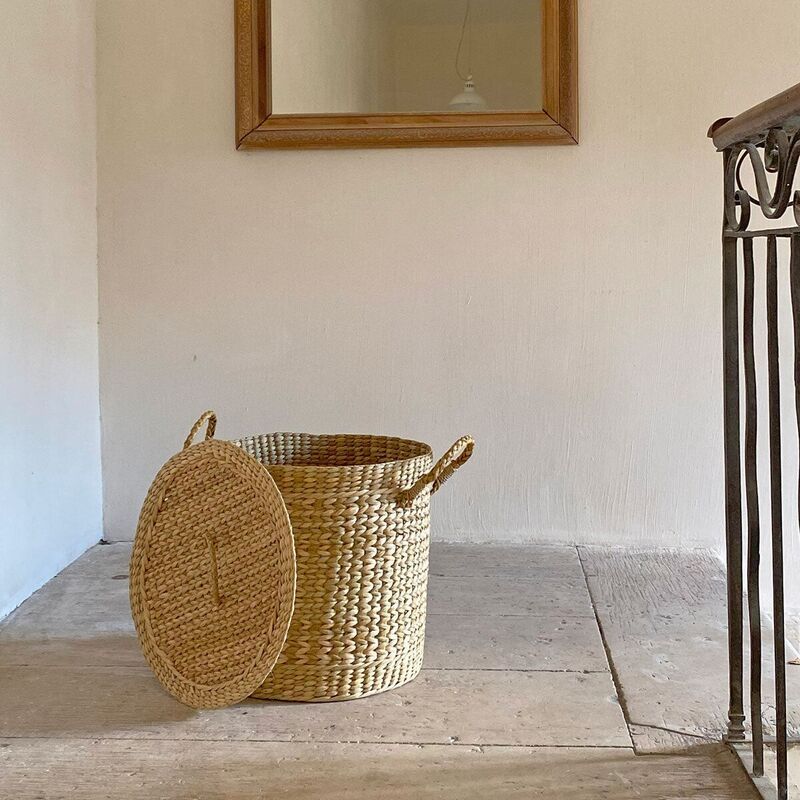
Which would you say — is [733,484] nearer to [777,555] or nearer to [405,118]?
[777,555]

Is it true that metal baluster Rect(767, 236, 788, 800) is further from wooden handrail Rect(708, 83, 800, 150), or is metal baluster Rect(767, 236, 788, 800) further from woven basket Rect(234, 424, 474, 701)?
woven basket Rect(234, 424, 474, 701)

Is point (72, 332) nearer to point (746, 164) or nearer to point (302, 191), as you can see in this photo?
point (302, 191)

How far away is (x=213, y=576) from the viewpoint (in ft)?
4.50

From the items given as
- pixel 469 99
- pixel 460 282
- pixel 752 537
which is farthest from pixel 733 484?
pixel 469 99

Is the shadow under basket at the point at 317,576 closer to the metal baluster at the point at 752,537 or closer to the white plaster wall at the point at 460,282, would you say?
the metal baluster at the point at 752,537

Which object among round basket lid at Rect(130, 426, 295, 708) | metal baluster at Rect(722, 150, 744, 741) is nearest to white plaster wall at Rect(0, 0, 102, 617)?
round basket lid at Rect(130, 426, 295, 708)

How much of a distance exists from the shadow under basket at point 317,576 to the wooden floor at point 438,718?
0.05 meters

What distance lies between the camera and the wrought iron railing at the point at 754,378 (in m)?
1.02

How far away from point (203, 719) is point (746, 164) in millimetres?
1586

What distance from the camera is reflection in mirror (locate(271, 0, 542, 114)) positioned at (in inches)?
85.1

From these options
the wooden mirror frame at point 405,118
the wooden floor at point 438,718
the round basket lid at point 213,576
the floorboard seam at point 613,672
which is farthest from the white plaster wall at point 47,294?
the floorboard seam at point 613,672

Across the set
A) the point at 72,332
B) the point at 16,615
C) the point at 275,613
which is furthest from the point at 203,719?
the point at 72,332

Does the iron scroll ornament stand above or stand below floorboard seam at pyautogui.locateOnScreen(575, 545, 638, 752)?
above

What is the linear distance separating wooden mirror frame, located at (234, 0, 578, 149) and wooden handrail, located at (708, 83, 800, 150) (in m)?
0.95
